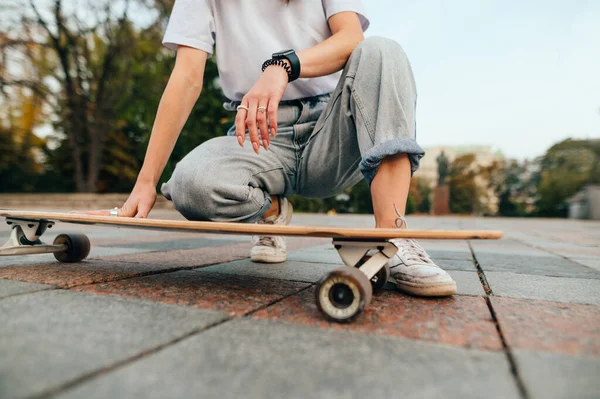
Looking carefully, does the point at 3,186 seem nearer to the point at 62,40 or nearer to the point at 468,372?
the point at 62,40

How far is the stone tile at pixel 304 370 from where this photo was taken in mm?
633

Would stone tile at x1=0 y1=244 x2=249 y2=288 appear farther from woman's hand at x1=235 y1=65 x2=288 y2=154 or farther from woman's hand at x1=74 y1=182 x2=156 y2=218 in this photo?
woman's hand at x1=235 y1=65 x2=288 y2=154

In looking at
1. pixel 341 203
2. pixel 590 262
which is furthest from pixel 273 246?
pixel 341 203

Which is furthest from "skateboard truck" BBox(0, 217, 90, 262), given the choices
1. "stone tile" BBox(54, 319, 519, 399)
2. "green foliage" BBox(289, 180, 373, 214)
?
"green foliage" BBox(289, 180, 373, 214)

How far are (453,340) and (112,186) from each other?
57.3ft

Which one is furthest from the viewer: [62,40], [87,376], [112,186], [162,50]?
[112,186]

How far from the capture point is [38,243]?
1847mm

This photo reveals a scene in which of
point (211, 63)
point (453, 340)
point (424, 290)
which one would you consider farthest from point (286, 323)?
point (211, 63)

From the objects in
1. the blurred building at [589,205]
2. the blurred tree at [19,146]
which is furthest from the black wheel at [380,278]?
the blurred tree at [19,146]

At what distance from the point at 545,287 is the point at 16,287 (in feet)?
6.15

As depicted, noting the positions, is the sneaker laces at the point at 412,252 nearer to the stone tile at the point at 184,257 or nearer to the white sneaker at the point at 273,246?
the white sneaker at the point at 273,246

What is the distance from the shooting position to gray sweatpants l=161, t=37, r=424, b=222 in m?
1.38

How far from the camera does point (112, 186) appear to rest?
1644 cm

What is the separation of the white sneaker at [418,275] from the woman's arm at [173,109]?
1014 millimetres
